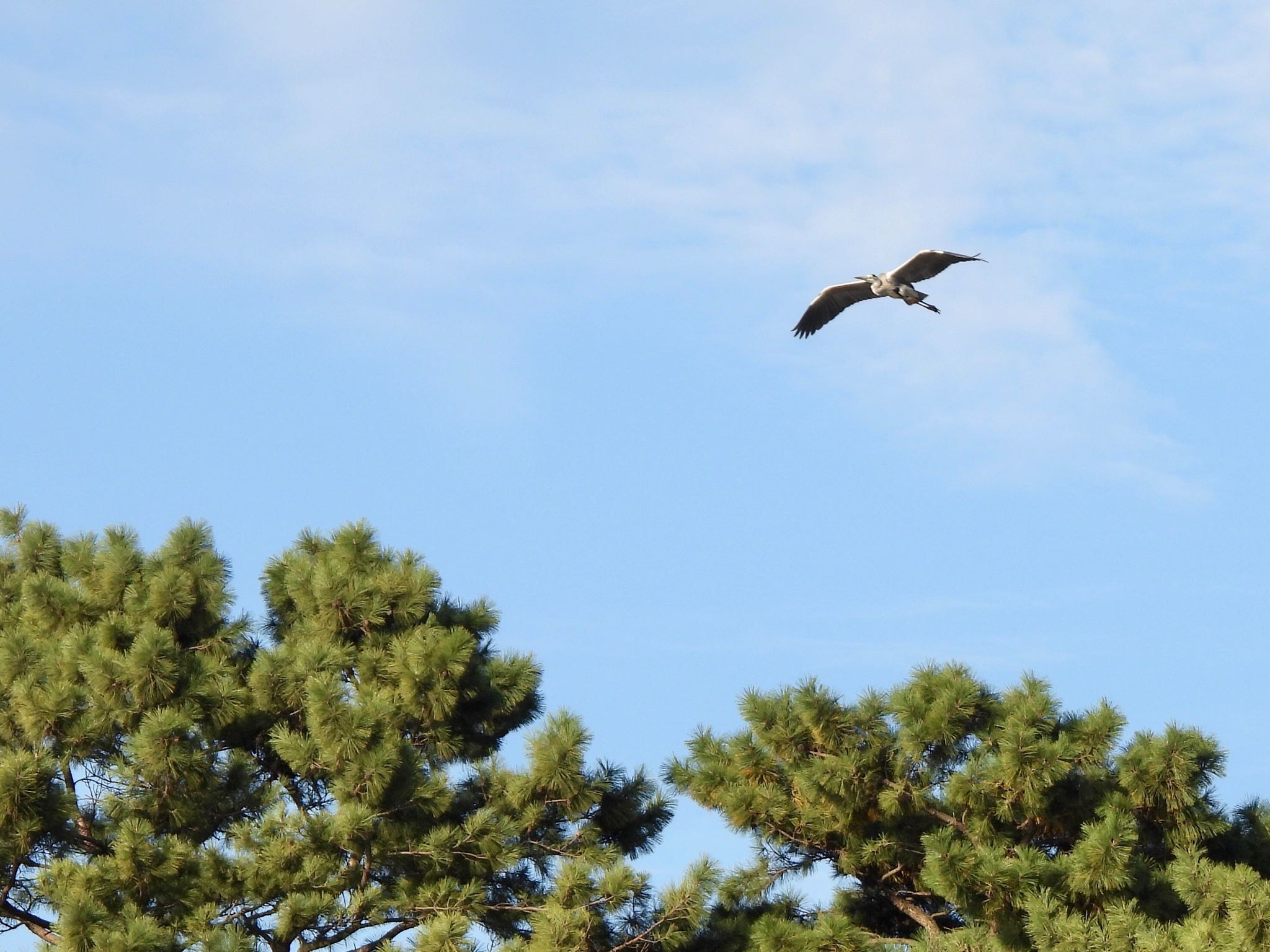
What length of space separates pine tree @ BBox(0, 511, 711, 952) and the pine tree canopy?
2 centimetres

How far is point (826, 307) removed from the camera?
53.4 feet

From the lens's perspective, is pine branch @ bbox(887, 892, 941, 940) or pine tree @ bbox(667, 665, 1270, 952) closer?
pine tree @ bbox(667, 665, 1270, 952)

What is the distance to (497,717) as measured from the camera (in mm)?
12453

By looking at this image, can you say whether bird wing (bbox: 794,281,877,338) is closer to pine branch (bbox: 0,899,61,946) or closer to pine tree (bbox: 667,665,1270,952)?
pine tree (bbox: 667,665,1270,952)

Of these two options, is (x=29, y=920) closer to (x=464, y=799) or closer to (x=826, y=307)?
Answer: (x=464, y=799)

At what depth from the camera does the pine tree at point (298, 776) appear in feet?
34.2

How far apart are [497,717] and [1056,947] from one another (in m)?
4.37

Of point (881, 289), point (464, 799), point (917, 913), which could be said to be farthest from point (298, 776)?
point (881, 289)

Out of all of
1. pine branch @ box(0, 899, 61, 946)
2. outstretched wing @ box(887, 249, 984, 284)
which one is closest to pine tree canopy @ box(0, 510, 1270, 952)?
pine branch @ box(0, 899, 61, 946)

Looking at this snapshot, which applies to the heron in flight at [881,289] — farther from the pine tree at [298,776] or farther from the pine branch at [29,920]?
the pine branch at [29,920]

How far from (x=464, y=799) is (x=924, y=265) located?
21.5 ft

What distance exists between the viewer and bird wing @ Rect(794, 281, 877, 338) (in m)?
16.2

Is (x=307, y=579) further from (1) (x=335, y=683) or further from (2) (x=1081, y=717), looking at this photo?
(2) (x=1081, y=717)

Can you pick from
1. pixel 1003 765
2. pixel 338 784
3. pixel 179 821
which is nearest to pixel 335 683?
pixel 338 784
